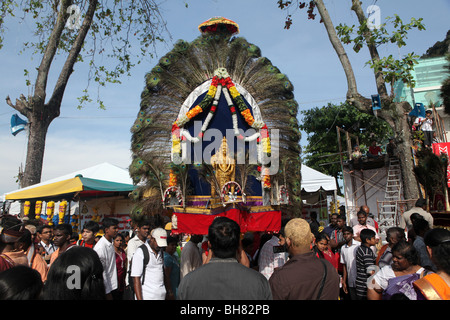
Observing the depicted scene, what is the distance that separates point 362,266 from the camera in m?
4.43

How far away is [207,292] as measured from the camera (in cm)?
209

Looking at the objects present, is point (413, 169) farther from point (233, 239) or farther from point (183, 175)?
point (233, 239)

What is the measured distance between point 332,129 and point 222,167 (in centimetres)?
1741

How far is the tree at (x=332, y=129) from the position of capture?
21281 millimetres

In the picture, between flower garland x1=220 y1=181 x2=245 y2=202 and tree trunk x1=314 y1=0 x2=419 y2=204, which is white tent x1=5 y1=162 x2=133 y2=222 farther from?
tree trunk x1=314 y1=0 x2=419 y2=204

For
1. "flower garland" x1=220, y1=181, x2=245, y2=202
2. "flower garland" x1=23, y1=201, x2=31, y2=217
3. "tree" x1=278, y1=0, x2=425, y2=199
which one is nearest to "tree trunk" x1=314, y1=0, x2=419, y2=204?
"tree" x1=278, y1=0, x2=425, y2=199

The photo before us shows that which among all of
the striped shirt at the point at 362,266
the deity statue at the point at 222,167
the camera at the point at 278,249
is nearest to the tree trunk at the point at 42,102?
the deity statue at the point at 222,167

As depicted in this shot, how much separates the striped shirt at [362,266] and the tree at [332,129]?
17111mm

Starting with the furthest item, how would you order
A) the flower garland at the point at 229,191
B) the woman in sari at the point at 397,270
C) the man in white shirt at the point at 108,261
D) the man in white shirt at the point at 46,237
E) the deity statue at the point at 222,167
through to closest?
1. the deity statue at the point at 222,167
2. the flower garland at the point at 229,191
3. the man in white shirt at the point at 46,237
4. the man in white shirt at the point at 108,261
5. the woman in sari at the point at 397,270

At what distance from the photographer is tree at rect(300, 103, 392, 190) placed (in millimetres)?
21281

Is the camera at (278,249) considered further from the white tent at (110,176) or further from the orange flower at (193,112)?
the white tent at (110,176)

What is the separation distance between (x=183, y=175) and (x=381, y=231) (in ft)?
30.0

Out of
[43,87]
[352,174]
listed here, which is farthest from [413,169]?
[43,87]

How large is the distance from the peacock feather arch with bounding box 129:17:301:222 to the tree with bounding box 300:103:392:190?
45.1 feet
